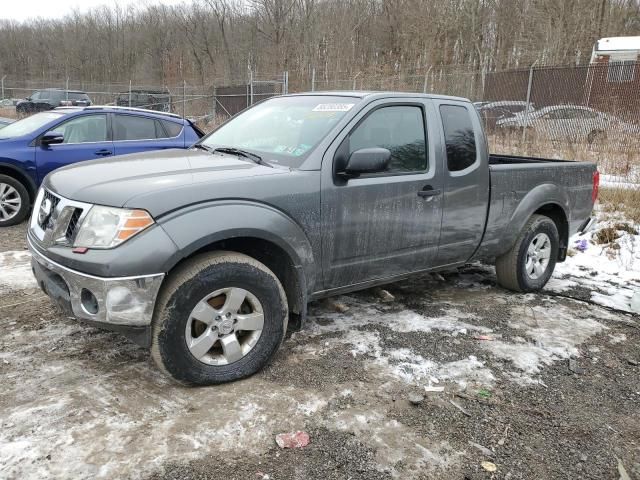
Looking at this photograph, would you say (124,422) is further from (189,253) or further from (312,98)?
(312,98)

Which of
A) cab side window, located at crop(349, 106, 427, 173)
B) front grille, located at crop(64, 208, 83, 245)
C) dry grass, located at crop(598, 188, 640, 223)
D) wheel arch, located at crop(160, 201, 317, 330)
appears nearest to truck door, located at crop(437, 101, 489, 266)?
cab side window, located at crop(349, 106, 427, 173)

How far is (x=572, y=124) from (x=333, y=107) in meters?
10.8

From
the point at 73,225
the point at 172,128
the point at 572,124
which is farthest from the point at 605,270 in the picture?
the point at 572,124

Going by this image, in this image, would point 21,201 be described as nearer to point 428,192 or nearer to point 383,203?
point 383,203

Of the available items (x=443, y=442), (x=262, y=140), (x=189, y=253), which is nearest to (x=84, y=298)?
(x=189, y=253)

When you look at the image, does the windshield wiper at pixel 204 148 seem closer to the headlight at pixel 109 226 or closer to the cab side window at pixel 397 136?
the cab side window at pixel 397 136

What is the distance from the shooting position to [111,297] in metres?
2.65

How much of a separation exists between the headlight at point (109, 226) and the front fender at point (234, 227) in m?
0.11

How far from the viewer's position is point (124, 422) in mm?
2660

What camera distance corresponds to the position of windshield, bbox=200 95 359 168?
11.5 ft

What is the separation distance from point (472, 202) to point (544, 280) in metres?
1.54

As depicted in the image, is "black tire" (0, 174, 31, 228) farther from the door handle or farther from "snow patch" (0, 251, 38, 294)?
the door handle

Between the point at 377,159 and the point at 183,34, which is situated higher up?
the point at 183,34

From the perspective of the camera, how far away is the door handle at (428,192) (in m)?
3.84
